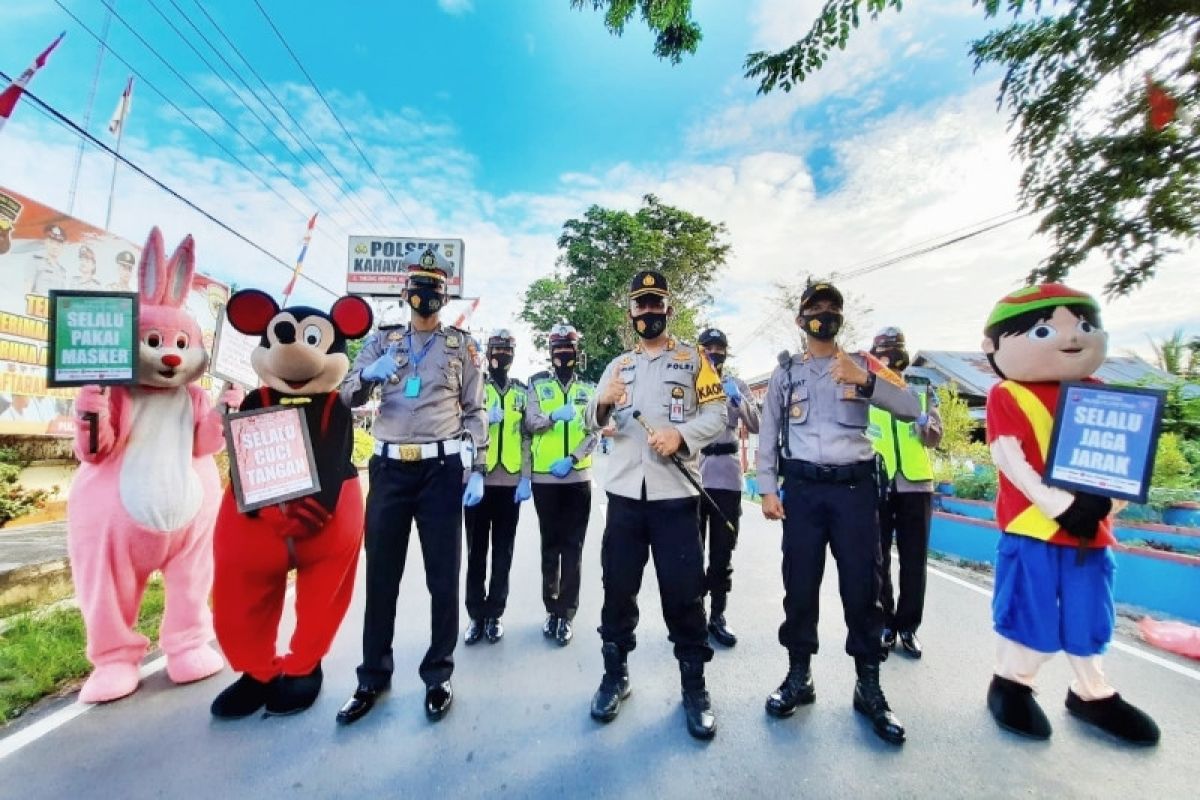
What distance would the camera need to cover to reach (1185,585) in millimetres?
4125

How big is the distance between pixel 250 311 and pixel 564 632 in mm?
2645

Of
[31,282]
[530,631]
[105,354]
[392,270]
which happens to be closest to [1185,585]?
[530,631]

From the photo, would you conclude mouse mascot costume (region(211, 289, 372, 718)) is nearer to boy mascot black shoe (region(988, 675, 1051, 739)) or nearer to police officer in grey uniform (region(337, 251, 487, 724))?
police officer in grey uniform (region(337, 251, 487, 724))

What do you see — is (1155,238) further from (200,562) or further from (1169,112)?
(200,562)

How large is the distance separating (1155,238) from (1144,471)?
4.46ft

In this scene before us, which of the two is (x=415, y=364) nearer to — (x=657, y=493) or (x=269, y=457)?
(x=269, y=457)

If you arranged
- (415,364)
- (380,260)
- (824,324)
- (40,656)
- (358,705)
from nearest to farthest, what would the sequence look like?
1. (358,705)
2. (824,324)
3. (415,364)
4. (40,656)
5. (380,260)

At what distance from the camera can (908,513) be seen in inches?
137

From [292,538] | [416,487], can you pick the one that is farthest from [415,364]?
[292,538]

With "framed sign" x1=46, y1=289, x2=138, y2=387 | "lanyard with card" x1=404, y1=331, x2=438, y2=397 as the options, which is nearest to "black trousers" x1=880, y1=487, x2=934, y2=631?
"lanyard with card" x1=404, y1=331, x2=438, y2=397

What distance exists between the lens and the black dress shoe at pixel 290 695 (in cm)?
261

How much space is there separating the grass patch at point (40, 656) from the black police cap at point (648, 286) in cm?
364

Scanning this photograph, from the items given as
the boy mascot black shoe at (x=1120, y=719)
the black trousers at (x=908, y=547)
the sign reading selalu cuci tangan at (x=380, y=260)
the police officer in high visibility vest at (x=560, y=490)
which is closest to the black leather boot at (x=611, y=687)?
the police officer in high visibility vest at (x=560, y=490)

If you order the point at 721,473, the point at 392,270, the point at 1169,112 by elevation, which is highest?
the point at 392,270
